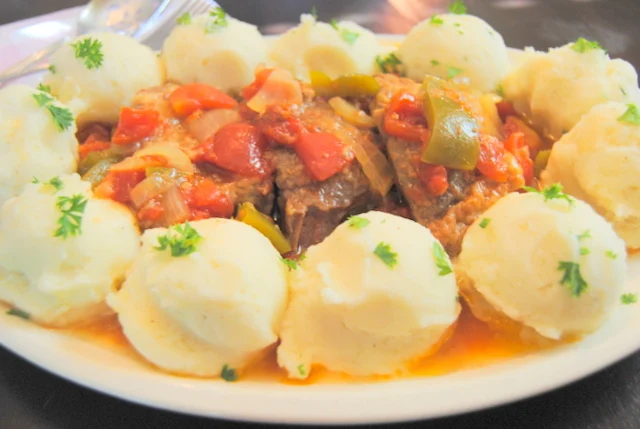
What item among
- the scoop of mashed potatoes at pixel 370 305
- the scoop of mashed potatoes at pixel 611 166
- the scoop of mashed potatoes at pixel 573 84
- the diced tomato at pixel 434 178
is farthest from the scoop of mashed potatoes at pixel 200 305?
the scoop of mashed potatoes at pixel 573 84

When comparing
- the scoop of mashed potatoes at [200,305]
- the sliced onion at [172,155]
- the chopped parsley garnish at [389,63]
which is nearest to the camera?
the scoop of mashed potatoes at [200,305]

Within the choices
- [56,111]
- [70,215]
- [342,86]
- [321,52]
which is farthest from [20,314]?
[321,52]

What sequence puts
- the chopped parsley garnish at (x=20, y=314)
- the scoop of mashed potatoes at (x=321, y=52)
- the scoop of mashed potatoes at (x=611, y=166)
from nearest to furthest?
1. the chopped parsley garnish at (x=20, y=314)
2. the scoop of mashed potatoes at (x=611, y=166)
3. the scoop of mashed potatoes at (x=321, y=52)

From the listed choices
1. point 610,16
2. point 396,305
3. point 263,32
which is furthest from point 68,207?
point 610,16

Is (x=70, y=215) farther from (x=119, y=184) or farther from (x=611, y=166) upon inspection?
(x=611, y=166)

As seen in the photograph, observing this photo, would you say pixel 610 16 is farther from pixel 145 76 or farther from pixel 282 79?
pixel 145 76

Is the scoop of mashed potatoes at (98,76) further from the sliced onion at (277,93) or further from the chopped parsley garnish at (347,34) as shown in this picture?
the chopped parsley garnish at (347,34)
